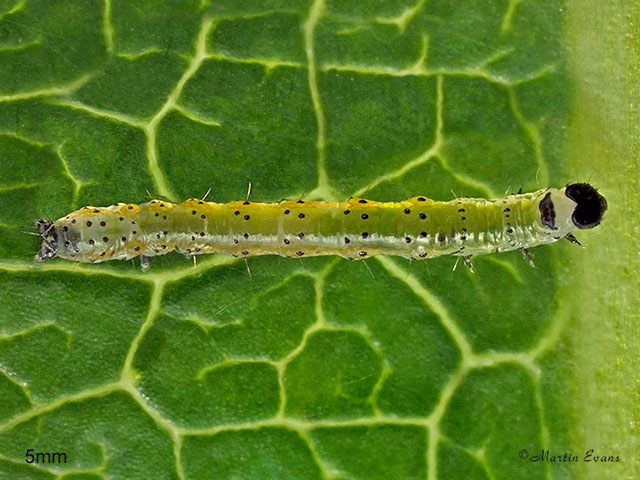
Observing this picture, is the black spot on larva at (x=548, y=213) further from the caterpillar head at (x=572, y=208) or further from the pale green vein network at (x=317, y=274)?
the pale green vein network at (x=317, y=274)

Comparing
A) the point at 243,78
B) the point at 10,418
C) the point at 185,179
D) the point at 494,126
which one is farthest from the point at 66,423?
the point at 494,126

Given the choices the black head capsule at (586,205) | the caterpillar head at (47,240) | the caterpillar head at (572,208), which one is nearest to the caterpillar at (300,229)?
the caterpillar head at (47,240)

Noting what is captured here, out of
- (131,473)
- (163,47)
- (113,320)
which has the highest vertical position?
(163,47)

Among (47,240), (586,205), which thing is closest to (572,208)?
(586,205)

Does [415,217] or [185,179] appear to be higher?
[185,179]

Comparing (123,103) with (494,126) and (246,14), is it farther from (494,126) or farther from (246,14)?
(494,126)

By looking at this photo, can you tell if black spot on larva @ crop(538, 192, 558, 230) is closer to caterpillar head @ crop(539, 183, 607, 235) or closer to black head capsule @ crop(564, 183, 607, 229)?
caterpillar head @ crop(539, 183, 607, 235)

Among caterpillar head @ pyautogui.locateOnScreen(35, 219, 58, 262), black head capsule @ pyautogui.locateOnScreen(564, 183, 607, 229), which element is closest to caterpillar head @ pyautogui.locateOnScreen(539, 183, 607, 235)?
black head capsule @ pyautogui.locateOnScreen(564, 183, 607, 229)
